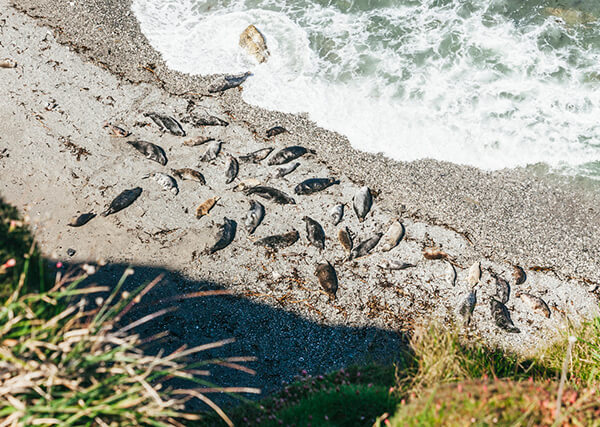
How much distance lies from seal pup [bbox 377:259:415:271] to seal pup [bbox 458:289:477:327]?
93cm

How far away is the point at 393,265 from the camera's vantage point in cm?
689

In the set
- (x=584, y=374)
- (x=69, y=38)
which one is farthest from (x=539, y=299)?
(x=69, y=38)

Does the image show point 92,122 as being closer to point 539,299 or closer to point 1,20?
point 1,20

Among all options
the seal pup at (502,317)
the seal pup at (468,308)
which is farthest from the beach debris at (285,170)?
the seal pup at (502,317)

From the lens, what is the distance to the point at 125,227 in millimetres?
7086

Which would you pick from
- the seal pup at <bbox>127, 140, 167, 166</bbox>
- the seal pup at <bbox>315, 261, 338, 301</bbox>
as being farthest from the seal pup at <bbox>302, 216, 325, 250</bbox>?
the seal pup at <bbox>127, 140, 167, 166</bbox>

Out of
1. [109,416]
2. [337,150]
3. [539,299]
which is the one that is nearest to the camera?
[109,416]

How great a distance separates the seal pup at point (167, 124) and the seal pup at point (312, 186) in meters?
2.50

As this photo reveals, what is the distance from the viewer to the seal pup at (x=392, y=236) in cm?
708

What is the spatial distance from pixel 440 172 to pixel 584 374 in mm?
4107

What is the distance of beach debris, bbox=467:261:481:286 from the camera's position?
6.74m

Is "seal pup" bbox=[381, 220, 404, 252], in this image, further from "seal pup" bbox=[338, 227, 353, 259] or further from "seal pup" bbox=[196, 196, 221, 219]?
"seal pup" bbox=[196, 196, 221, 219]

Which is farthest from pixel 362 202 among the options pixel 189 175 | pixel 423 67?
pixel 423 67

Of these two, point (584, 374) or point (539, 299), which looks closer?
point (584, 374)
